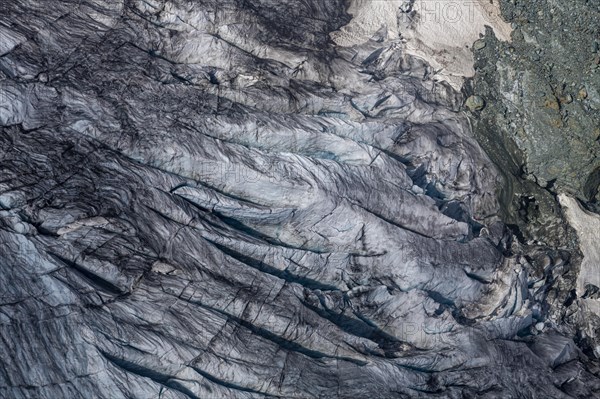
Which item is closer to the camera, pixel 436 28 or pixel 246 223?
pixel 246 223

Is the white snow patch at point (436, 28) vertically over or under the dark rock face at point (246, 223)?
over

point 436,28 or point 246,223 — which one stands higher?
point 436,28

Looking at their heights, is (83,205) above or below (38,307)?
above

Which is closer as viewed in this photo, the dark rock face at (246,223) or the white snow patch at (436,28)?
the dark rock face at (246,223)

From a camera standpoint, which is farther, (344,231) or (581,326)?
(581,326)

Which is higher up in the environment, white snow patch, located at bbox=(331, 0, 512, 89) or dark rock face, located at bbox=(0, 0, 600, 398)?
white snow patch, located at bbox=(331, 0, 512, 89)

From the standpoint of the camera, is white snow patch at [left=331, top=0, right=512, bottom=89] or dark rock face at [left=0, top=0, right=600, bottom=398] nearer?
dark rock face at [left=0, top=0, right=600, bottom=398]

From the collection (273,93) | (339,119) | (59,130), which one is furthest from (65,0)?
(339,119)

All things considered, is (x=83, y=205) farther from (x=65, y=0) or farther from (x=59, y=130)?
(x=65, y=0)
